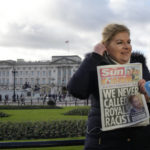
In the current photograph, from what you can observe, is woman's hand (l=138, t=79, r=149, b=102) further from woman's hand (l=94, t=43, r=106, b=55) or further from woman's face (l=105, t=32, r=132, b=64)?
woman's hand (l=94, t=43, r=106, b=55)

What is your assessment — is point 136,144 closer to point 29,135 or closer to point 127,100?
point 127,100

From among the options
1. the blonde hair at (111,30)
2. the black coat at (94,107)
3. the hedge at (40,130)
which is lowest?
the hedge at (40,130)

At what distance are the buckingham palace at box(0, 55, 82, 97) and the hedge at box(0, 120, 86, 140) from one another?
7803 cm

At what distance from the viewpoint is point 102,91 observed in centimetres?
161

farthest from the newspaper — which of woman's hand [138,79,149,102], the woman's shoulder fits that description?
the woman's shoulder

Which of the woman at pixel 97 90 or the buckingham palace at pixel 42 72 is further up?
the buckingham palace at pixel 42 72

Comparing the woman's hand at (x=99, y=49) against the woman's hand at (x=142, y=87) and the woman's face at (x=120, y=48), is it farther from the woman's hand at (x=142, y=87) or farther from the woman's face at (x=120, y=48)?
the woman's hand at (x=142, y=87)

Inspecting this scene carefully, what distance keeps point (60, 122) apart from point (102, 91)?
6.94 meters

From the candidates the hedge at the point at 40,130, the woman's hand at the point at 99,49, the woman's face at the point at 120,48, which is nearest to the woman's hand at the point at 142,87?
the woman's face at the point at 120,48

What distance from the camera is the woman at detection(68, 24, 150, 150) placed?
159 cm

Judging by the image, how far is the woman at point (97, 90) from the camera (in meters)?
1.59

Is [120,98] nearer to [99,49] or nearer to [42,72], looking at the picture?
[99,49]

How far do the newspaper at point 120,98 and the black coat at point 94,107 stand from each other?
4 centimetres

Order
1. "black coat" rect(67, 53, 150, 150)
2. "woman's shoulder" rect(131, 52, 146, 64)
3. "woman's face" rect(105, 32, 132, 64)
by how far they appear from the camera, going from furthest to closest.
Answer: "woman's shoulder" rect(131, 52, 146, 64) → "woman's face" rect(105, 32, 132, 64) → "black coat" rect(67, 53, 150, 150)
